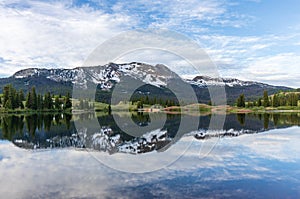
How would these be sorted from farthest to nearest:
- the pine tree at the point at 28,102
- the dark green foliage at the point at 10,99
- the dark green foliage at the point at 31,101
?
the dark green foliage at the point at 31,101
the pine tree at the point at 28,102
the dark green foliage at the point at 10,99

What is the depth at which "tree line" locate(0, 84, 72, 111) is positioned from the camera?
319 ft

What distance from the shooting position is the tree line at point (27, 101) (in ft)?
319

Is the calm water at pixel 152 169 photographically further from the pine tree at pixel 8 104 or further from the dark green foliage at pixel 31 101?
the dark green foliage at pixel 31 101

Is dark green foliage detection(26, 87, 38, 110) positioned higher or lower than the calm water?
higher

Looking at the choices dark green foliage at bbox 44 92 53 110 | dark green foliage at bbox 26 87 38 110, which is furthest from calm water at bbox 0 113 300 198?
dark green foliage at bbox 44 92 53 110

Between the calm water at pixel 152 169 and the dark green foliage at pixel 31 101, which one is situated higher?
the dark green foliage at pixel 31 101

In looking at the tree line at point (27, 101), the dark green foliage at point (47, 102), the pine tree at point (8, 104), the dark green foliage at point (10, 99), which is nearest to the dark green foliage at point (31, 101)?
the tree line at point (27, 101)

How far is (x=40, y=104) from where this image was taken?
10688 cm

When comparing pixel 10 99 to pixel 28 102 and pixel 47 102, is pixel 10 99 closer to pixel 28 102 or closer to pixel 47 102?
pixel 28 102

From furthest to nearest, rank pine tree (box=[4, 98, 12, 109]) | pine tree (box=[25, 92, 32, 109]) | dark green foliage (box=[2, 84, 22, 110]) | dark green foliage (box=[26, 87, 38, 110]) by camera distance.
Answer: dark green foliage (box=[26, 87, 38, 110]) → pine tree (box=[25, 92, 32, 109]) → dark green foliage (box=[2, 84, 22, 110]) → pine tree (box=[4, 98, 12, 109])

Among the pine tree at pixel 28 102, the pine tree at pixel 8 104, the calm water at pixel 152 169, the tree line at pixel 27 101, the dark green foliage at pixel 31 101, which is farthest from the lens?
the dark green foliage at pixel 31 101

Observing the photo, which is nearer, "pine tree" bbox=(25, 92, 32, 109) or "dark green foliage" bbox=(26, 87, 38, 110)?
"pine tree" bbox=(25, 92, 32, 109)

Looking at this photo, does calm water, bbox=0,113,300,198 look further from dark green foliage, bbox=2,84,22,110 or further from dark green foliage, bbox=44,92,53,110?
dark green foliage, bbox=44,92,53,110

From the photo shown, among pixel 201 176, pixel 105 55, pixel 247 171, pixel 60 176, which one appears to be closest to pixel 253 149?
pixel 247 171
